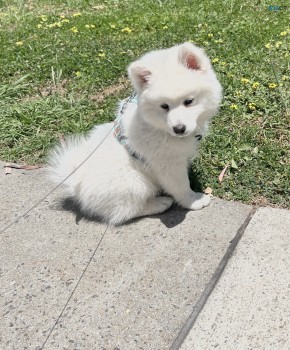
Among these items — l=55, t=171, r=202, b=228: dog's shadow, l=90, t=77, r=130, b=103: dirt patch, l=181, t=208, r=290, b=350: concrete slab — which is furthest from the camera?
l=90, t=77, r=130, b=103: dirt patch

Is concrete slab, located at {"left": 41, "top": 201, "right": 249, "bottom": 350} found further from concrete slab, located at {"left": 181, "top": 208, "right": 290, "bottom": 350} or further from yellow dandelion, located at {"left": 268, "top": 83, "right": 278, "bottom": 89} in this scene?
yellow dandelion, located at {"left": 268, "top": 83, "right": 278, "bottom": 89}

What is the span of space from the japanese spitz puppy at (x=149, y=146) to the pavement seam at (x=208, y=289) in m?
0.35

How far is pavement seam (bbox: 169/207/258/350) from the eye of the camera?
92.8 inches

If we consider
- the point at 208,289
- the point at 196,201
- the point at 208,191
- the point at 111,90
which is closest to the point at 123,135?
the point at 196,201

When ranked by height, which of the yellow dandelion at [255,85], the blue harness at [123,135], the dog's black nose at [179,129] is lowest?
the yellow dandelion at [255,85]

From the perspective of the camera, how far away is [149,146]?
2934mm

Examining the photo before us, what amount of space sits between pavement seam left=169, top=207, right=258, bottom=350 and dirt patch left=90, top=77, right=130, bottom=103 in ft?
7.10

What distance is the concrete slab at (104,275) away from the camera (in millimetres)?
2459

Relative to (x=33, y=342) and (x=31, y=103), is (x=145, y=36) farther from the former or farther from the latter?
(x=33, y=342)

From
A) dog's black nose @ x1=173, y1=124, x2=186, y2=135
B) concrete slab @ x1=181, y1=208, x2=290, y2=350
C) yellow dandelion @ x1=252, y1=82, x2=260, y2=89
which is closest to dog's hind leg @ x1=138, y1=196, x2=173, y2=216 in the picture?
concrete slab @ x1=181, y1=208, x2=290, y2=350

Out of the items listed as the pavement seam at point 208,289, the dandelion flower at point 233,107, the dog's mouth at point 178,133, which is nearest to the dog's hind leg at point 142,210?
the pavement seam at point 208,289

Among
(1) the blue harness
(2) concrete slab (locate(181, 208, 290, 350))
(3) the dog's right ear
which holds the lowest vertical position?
(2) concrete slab (locate(181, 208, 290, 350))

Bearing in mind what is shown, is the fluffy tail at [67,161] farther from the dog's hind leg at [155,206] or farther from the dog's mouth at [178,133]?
the dog's mouth at [178,133]

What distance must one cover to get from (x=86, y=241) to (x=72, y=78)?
2469mm
